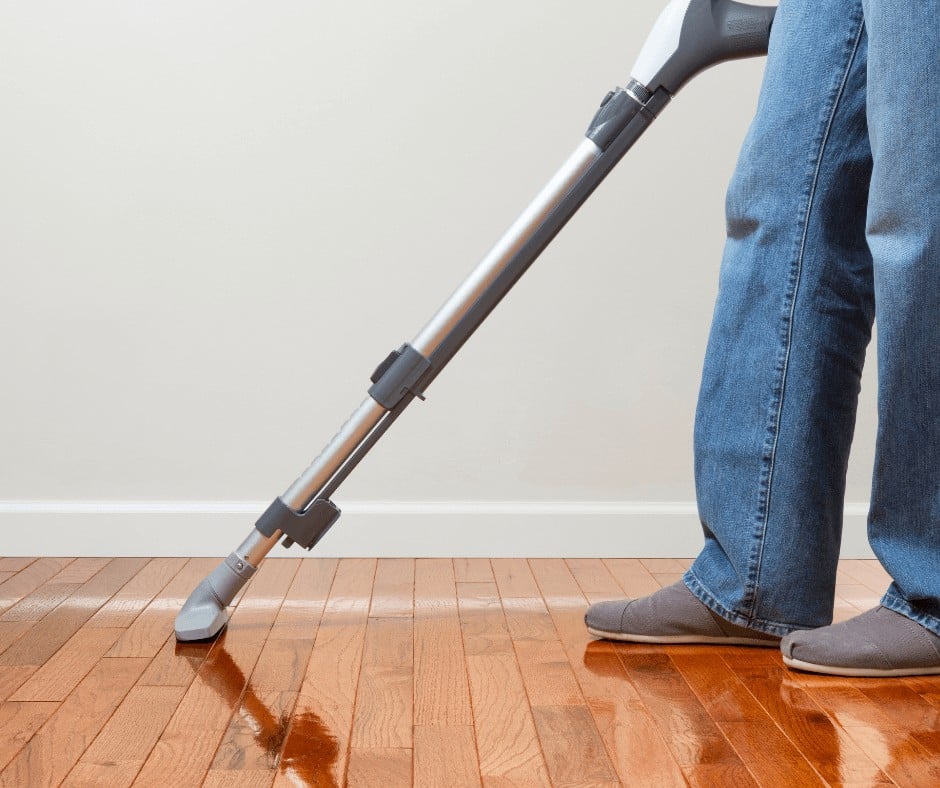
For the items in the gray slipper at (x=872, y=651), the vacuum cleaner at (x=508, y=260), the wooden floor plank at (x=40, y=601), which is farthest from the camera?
the wooden floor plank at (x=40, y=601)

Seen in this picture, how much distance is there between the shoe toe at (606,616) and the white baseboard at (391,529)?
1.45ft

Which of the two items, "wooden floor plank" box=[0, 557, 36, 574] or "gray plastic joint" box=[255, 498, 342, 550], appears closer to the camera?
"gray plastic joint" box=[255, 498, 342, 550]

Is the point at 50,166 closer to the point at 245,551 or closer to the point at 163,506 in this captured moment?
the point at 163,506

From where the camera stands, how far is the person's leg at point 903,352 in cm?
89

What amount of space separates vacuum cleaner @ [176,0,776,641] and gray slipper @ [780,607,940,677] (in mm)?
438

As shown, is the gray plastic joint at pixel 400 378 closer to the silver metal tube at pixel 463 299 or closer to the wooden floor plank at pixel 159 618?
the silver metal tube at pixel 463 299

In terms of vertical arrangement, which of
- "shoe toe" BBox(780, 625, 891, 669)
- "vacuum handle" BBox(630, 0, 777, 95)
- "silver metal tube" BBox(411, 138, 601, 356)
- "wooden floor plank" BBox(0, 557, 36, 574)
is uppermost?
"vacuum handle" BBox(630, 0, 777, 95)

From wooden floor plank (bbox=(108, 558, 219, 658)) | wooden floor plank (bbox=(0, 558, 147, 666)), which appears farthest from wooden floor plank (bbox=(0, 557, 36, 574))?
wooden floor plank (bbox=(108, 558, 219, 658))

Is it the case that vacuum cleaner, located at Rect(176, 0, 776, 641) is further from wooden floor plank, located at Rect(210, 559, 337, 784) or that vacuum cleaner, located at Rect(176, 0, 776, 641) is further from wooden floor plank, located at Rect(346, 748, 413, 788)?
wooden floor plank, located at Rect(346, 748, 413, 788)

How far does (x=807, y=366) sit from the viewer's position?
3.28ft

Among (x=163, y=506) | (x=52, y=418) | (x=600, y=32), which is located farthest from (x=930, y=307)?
(x=52, y=418)

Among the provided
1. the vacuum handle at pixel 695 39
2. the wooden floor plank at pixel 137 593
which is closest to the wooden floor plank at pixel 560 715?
the wooden floor plank at pixel 137 593

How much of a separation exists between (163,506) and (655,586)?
2.30 ft

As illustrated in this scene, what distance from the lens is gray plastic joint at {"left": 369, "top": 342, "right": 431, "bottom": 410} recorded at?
1.05 metres
